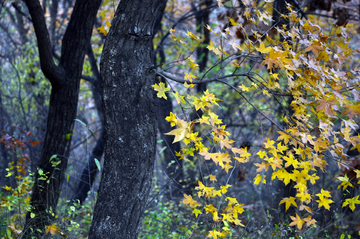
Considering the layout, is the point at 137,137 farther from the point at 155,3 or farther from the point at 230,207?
the point at 155,3

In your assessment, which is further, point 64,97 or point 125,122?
point 64,97

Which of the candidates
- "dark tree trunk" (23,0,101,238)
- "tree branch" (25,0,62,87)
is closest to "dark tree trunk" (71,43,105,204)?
"dark tree trunk" (23,0,101,238)

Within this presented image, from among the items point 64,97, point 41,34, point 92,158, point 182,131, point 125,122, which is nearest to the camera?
point 182,131

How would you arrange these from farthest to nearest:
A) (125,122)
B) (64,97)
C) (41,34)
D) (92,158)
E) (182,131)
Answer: (92,158)
(64,97)
(41,34)
(125,122)
(182,131)

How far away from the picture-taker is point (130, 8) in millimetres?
2230

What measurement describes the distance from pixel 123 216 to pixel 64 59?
81.4 inches

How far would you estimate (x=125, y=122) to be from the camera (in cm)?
224

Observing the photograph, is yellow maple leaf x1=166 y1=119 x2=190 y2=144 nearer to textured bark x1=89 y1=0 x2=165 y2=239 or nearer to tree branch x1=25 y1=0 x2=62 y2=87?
textured bark x1=89 y1=0 x2=165 y2=239

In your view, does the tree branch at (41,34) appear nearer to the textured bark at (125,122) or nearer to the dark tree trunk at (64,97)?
the dark tree trunk at (64,97)

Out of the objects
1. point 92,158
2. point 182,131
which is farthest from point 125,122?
point 92,158

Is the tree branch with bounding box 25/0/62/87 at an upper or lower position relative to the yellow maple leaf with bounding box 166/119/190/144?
upper

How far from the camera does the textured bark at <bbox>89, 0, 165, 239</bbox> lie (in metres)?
2.21

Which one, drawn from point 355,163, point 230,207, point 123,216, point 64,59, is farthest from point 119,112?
point 355,163

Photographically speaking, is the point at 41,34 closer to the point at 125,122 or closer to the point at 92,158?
the point at 125,122
